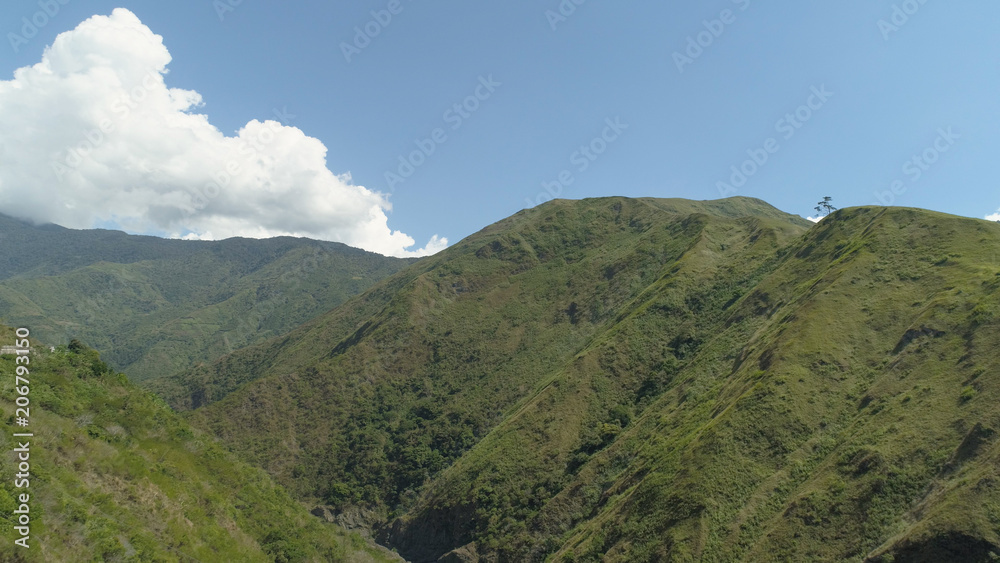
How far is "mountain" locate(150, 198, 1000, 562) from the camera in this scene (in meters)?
33.4

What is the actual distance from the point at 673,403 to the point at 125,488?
55191mm

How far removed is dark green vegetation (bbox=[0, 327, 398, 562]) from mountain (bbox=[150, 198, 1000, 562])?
87.2ft

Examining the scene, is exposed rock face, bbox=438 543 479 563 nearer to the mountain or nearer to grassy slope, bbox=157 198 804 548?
the mountain

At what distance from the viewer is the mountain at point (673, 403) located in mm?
33438

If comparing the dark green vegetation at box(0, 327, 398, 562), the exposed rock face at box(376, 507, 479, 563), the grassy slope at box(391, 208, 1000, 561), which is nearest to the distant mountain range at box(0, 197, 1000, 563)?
the grassy slope at box(391, 208, 1000, 561)

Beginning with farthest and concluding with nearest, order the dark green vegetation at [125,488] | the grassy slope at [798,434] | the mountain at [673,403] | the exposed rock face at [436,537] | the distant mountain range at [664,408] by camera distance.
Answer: the exposed rock face at [436,537] < the mountain at [673,403] < the distant mountain range at [664,408] < the grassy slope at [798,434] < the dark green vegetation at [125,488]

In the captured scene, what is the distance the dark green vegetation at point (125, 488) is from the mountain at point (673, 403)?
87.2 ft

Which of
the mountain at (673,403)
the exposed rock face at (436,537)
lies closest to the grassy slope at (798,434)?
the mountain at (673,403)

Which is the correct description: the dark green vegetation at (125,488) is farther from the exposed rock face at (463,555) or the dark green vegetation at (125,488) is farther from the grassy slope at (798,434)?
the grassy slope at (798,434)

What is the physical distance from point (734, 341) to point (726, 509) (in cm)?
3478

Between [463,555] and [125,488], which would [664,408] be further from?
[125,488]

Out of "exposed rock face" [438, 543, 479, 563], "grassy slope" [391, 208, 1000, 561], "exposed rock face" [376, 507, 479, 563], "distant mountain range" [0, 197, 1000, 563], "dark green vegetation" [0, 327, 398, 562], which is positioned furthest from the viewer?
"exposed rock face" [376, 507, 479, 563]

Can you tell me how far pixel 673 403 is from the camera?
61312mm

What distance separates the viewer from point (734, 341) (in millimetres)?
67438
